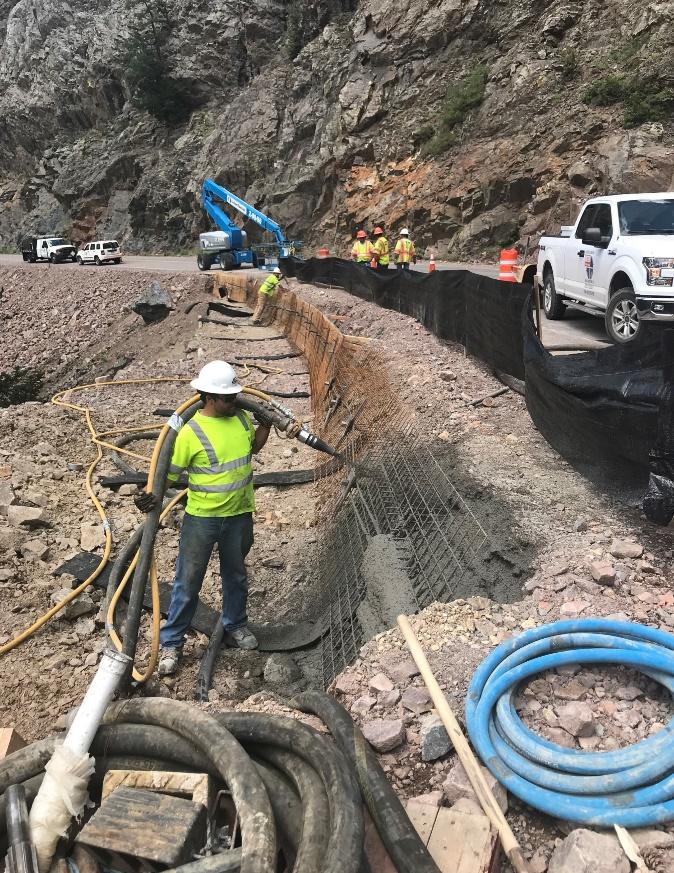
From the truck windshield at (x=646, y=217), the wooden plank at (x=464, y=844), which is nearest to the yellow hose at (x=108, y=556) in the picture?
the wooden plank at (x=464, y=844)

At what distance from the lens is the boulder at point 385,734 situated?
2670mm

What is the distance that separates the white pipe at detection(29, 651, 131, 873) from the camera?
216 cm

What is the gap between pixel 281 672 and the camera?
4.43 metres

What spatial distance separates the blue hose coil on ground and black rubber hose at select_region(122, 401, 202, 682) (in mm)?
1912

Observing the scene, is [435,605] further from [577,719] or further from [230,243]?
[230,243]

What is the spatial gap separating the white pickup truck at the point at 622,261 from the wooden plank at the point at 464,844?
574 centimetres

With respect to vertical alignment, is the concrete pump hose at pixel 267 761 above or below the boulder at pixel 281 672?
above

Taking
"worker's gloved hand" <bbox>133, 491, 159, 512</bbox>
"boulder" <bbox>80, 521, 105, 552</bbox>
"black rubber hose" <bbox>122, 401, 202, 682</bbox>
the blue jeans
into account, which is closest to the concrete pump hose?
"black rubber hose" <bbox>122, 401, 202, 682</bbox>

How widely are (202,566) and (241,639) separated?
0.80 m

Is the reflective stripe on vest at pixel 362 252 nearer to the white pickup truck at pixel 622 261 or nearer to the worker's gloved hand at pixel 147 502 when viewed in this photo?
the white pickup truck at pixel 622 261

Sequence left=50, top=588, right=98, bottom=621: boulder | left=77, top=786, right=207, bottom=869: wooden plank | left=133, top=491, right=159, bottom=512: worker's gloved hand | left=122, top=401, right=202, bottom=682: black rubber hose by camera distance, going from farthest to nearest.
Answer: left=50, top=588, right=98, bottom=621: boulder → left=133, top=491, right=159, bottom=512: worker's gloved hand → left=122, top=401, right=202, bottom=682: black rubber hose → left=77, top=786, right=207, bottom=869: wooden plank

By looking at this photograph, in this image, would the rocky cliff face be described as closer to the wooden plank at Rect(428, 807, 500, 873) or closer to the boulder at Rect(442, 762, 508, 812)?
the boulder at Rect(442, 762, 508, 812)

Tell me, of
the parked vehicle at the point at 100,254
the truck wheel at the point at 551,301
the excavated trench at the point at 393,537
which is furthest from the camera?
the parked vehicle at the point at 100,254

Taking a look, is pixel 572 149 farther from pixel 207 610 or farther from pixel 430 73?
pixel 207 610
